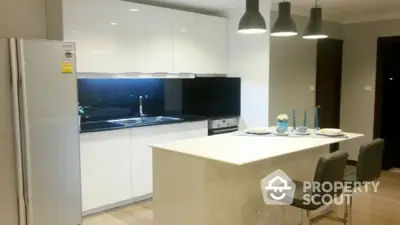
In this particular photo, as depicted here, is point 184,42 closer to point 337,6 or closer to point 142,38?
point 142,38

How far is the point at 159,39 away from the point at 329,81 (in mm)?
3151

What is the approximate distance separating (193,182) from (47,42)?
1770mm

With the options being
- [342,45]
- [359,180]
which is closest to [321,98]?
[342,45]

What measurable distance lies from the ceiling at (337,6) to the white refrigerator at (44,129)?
Answer: 69.2 inches

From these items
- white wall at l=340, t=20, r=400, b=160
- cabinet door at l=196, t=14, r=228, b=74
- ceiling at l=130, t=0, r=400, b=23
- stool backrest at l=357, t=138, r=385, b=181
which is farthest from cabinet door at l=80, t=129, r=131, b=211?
white wall at l=340, t=20, r=400, b=160

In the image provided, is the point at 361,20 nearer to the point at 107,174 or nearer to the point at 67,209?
the point at 107,174

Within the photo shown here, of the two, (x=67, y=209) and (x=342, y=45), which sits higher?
(x=342, y=45)

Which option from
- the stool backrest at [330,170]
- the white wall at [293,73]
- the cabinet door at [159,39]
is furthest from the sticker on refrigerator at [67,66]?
the white wall at [293,73]

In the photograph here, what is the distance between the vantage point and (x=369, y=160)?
2.96 m

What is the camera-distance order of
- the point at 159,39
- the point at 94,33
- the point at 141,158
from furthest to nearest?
1. the point at 159,39
2. the point at 141,158
3. the point at 94,33

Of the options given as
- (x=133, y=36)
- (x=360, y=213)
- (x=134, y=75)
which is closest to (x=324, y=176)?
(x=360, y=213)

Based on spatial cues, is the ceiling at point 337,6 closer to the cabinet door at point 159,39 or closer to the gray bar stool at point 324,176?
the cabinet door at point 159,39

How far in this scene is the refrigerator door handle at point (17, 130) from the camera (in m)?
3.08

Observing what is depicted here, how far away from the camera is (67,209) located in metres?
3.54
